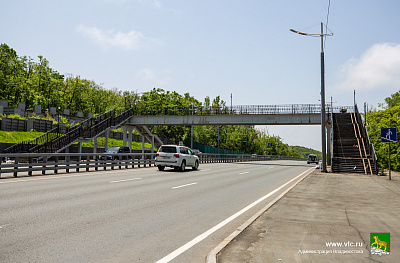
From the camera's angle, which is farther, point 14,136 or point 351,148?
point 14,136

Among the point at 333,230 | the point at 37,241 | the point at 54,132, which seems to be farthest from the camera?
the point at 54,132

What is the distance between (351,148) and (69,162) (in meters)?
24.4

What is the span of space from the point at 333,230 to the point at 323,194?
6.02 meters

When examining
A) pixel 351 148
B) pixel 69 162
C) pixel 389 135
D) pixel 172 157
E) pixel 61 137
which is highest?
pixel 389 135

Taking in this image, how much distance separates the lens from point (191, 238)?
6.18 m

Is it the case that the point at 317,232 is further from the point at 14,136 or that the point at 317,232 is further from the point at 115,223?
the point at 14,136

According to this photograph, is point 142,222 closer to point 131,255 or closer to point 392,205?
point 131,255

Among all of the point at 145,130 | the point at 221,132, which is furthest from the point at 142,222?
the point at 221,132

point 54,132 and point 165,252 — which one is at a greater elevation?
point 54,132

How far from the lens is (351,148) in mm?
32156

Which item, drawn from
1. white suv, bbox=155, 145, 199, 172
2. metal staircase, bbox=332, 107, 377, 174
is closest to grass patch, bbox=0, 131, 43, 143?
white suv, bbox=155, 145, 199, 172

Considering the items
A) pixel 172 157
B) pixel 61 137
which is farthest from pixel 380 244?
pixel 61 137

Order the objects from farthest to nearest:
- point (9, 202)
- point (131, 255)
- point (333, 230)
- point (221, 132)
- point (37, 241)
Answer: point (221, 132) → point (9, 202) → point (333, 230) → point (37, 241) → point (131, 255)

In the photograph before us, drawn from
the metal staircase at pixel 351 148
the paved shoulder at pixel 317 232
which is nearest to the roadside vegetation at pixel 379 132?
the metal staircase at pixel 351 148
